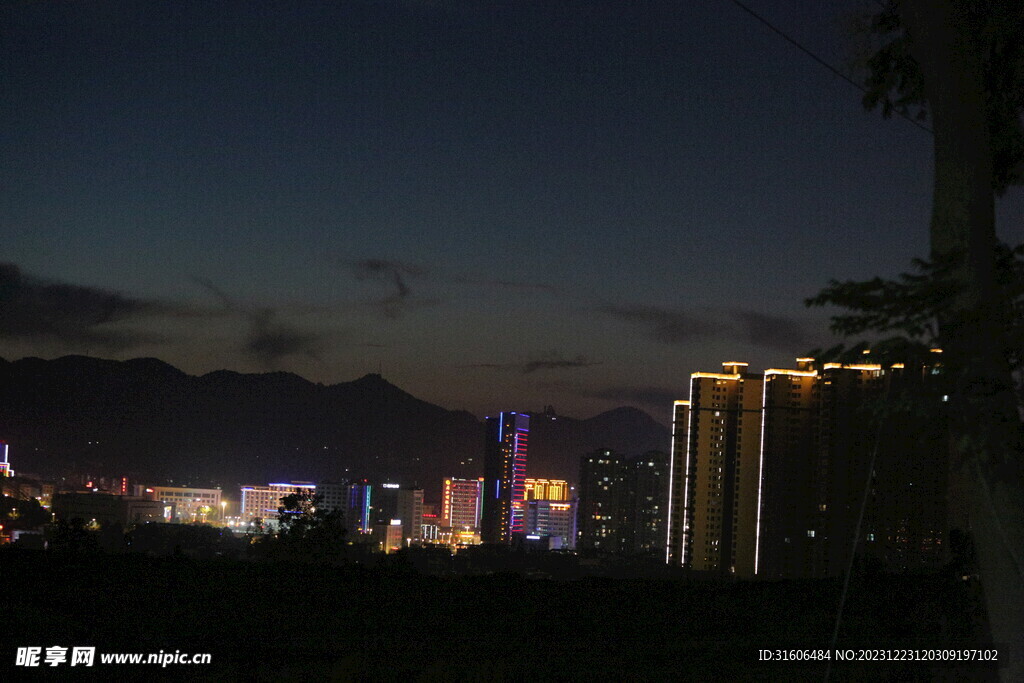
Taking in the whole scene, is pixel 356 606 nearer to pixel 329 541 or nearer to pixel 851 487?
pixel 329 541

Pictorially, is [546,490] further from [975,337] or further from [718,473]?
[975,337]

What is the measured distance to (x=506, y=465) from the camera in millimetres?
61781

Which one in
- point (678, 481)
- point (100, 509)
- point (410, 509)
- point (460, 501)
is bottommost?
point (460, 501)

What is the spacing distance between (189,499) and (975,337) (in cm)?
5300

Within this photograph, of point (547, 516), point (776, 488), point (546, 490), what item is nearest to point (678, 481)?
point (776, 488)

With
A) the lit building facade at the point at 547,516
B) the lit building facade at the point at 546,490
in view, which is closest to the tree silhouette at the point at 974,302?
the lit building facade at the point at 546,490

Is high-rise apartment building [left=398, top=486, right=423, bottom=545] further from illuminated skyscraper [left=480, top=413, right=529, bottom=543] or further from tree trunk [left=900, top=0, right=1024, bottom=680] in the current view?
tree trunk [left=900, top=0, right=1024, bottom=680]

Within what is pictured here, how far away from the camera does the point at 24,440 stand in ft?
128

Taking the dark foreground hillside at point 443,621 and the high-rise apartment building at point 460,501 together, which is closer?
the dark foreground hillside at point 443,621

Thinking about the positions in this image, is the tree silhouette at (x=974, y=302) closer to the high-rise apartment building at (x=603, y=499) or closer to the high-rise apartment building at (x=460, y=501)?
the high-rise apartment building at (x=603, y=499)

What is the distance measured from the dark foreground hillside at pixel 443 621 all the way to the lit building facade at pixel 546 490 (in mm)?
55789

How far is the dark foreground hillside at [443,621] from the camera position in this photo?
16.6ft

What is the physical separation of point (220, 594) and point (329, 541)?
5053 mm

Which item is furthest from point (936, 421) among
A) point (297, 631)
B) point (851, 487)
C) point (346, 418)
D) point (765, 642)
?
point (346, 418)
